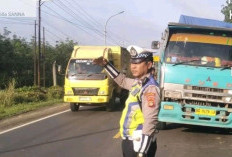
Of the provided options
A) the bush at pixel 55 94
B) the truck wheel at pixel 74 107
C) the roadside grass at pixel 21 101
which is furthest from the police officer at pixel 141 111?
the bush at pixel 55 94

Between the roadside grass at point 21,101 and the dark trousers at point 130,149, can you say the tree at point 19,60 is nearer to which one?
the roadside grass at point 21,101

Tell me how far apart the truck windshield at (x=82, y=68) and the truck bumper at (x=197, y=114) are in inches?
234

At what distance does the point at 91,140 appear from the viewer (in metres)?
9.96

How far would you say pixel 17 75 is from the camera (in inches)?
1350

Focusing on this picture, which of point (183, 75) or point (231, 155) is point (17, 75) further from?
point (231, 155)

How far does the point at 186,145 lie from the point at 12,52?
25.6 metres

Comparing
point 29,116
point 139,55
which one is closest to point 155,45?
point 29,116

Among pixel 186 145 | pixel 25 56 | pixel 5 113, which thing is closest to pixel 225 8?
pixel 25 56

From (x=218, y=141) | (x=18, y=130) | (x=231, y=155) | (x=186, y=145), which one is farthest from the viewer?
(x=18, y=130)

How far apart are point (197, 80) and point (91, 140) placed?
3.00m

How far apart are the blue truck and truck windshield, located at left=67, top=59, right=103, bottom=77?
222 inches

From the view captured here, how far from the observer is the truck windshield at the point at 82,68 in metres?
16.4

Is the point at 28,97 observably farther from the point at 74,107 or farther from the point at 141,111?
the point at 141,111

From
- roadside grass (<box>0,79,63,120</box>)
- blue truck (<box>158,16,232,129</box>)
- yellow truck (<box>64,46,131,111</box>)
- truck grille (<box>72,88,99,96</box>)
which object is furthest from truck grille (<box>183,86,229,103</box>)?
roadside grass (<box>0,79,63,120</box>)
